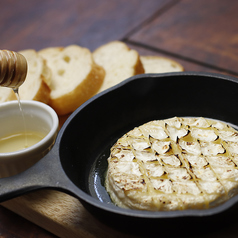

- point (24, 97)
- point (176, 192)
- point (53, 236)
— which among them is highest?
point (176, 192)

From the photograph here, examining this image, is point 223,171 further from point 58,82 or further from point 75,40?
point 75,40

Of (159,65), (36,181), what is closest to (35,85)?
(159,65)

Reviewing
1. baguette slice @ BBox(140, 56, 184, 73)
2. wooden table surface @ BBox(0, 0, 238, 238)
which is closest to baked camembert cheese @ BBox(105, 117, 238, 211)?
baguette slice @ BBox(140, 56, 184, 73)

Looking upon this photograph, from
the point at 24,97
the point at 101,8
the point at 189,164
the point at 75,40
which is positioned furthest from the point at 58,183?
the point at 101,8

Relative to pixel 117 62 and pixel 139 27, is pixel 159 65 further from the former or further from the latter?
pixel 139 27

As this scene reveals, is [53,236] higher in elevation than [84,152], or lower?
lower

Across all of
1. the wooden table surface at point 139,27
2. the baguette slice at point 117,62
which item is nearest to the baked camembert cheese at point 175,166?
the baguette slice at point 117,62

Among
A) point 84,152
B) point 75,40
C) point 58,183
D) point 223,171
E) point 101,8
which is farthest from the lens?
point 101,8

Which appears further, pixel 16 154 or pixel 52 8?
pixel 52 8
